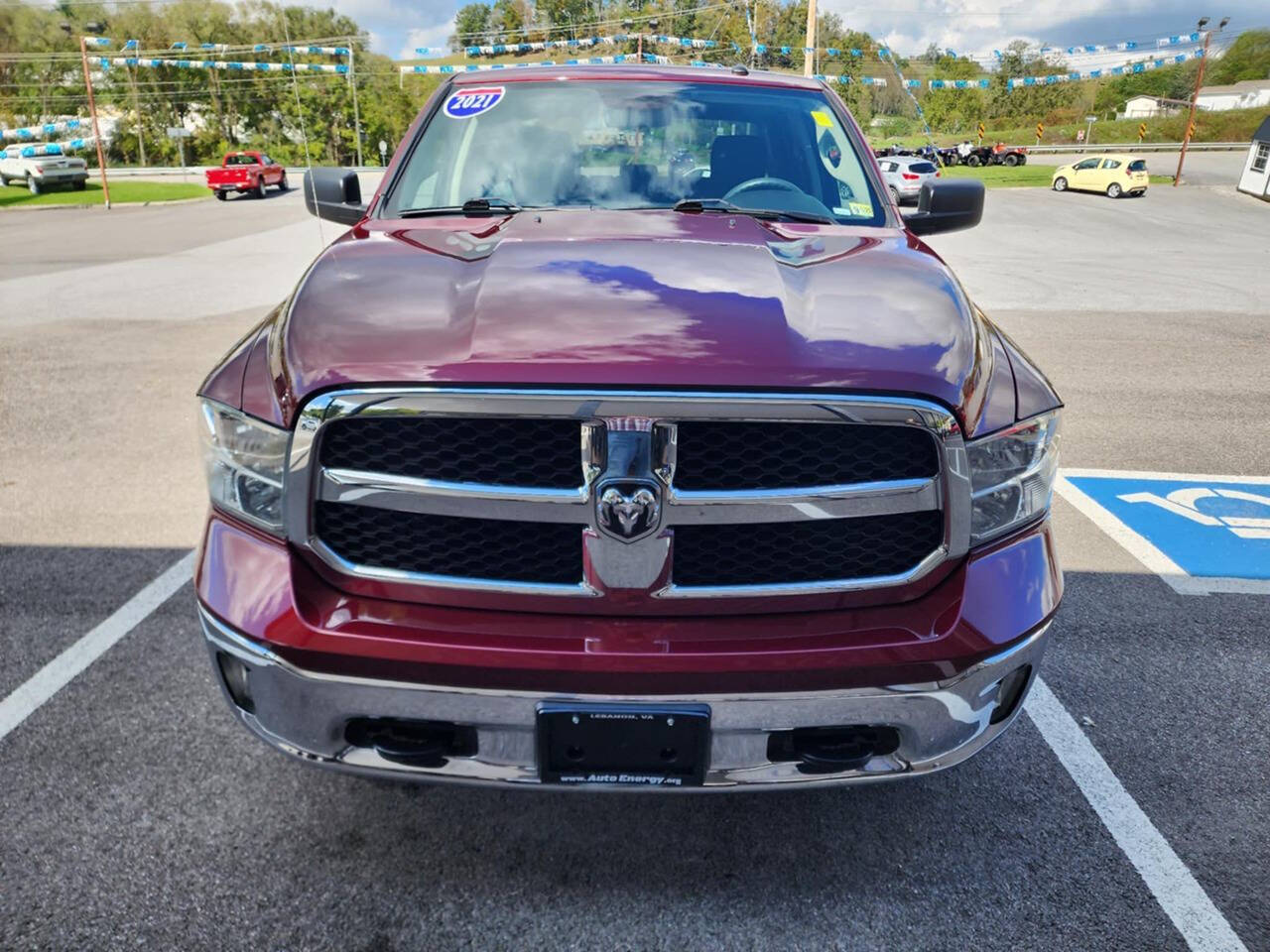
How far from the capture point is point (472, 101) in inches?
136

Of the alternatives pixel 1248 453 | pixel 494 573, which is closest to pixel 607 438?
pixel 494 573

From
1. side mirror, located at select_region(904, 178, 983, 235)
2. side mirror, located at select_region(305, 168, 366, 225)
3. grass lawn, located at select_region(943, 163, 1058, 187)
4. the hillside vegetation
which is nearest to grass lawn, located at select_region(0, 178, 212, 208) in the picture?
the hillside vegetation

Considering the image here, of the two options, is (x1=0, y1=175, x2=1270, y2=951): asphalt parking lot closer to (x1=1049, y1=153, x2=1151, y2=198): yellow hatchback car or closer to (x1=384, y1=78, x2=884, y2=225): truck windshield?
(x1=384, y1=78, x2=884, y2=225): truck windshield

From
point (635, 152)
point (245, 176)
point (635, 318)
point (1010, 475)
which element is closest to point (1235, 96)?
point (245, 176)

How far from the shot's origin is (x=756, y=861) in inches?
90.3

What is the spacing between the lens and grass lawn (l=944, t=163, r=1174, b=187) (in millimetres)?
38834

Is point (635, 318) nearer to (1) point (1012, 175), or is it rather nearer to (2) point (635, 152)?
(2) point (635, 152)

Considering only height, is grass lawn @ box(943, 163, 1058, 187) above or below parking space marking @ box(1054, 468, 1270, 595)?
below

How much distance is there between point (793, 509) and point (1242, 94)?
11895cm

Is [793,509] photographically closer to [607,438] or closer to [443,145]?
[607,438]

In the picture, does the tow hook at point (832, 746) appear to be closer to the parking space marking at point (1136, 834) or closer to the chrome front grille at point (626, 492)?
the chrome front grille at point (626, 492)

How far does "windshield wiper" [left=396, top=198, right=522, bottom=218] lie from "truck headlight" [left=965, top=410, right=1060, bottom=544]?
5.57ft

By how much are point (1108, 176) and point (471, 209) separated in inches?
1396

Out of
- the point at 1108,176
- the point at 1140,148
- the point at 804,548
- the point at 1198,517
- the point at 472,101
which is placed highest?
the point at 472,101
